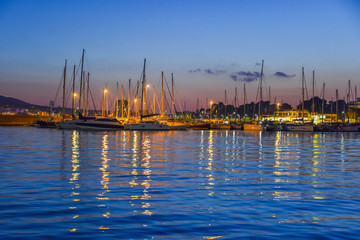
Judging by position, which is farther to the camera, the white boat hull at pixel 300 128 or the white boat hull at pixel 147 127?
the white boat hull at pixel 300 128

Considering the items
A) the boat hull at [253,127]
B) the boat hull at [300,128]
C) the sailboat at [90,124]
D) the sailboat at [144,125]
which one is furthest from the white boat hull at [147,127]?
the boat hull at [300,128]

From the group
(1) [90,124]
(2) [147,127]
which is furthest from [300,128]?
(1) [90,124]

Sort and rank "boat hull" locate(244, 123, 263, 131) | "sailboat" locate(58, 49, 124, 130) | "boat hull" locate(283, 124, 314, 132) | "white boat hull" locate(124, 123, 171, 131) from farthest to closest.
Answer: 1. "boat hull" locate(244, 123, 263, 131)
2. "boat hull" locate(283, 124, 314, 132)
3. "white boat hull" locate(124, 123, 171, 131)
4. "sailboat" locate(58, 49, 124, 130)

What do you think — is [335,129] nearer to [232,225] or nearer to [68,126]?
[68,126]

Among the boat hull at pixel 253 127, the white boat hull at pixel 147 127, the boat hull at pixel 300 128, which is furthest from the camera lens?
the boat hull at pixel 253 127

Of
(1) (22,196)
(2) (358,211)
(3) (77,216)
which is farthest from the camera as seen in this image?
(1) (22,196)

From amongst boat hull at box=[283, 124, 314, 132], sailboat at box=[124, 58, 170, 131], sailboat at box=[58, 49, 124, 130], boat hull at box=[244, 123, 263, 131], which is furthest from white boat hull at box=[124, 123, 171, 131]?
boat hull at box=[283, 124, 314, 132]

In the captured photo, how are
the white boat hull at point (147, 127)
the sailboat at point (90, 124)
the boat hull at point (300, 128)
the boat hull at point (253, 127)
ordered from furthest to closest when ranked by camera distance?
1. the boat hull at point (253, 127)
2. the boat hull at point (300, 128)
3. the white boat hull at point (147, 127)
4. the sailboat at point (90, 124)

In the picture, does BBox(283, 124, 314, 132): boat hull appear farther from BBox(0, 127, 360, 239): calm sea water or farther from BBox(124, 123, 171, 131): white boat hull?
BBox(0, 127, 360, 239): calm sea water

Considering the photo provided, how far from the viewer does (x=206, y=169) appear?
20203 mm

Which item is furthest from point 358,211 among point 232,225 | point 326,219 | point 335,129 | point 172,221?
point 335,129

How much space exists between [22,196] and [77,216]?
3.29 meters

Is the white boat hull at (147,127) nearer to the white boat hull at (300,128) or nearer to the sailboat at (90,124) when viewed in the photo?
the sailboat at (90,124)

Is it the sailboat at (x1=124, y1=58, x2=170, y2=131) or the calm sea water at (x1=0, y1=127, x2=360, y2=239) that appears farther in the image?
the sailboat at (x1=124, y1=58, x2=170, y2=131)
